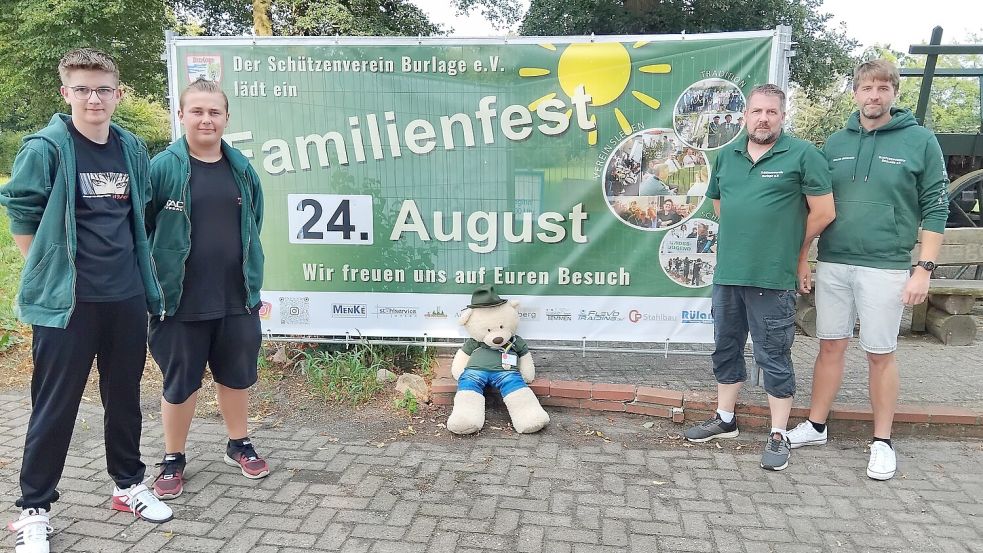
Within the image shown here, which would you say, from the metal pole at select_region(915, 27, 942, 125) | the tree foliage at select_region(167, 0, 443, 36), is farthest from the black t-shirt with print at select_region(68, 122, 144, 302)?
the tree foliage at select_region(167, 0, 443, 36)

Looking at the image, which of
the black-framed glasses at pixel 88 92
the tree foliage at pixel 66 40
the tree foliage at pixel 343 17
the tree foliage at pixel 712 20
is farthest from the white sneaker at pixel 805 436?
the tree foliage at pixel 66 40

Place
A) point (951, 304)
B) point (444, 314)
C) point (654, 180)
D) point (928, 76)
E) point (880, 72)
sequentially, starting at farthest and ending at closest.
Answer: point (928, 76) → point (951, 304) → point (444, 314) → point (654, 180) → point (880, 72)

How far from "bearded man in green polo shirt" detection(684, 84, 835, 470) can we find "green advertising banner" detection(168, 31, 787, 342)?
62 cm

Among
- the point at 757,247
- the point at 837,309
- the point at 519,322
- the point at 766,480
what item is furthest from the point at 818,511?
the point at 519,322

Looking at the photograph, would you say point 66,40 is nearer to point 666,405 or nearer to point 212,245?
point 212,245

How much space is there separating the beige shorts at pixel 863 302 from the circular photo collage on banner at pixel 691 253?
0.78 m

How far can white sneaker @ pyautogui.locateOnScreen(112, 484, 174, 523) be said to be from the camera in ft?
9.19

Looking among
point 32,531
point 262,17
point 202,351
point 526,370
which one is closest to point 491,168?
point 526,370

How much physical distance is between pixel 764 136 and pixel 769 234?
1.67 feet

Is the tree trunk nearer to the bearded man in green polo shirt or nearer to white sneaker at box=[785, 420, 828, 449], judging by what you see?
the bearded man in green polo shirt

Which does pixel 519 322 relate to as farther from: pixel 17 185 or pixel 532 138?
pixel 17 185

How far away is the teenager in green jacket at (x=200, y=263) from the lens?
2.88 metres

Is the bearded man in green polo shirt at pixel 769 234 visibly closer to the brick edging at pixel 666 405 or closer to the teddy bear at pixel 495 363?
the brick edging at pixel 666 405

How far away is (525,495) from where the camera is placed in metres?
3.08
